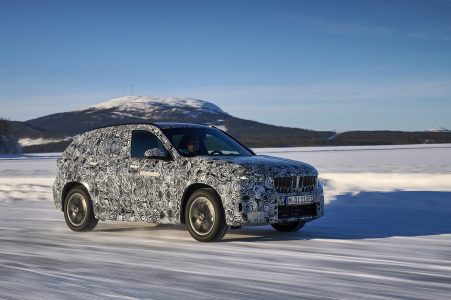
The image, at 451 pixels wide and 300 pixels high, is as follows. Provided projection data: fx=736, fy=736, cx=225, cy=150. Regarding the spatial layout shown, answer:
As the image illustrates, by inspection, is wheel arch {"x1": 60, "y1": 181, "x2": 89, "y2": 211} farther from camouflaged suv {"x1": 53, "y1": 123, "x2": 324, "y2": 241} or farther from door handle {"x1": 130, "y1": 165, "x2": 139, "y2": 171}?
door handle {"x1": 130, "y1": 165, "x2": 139, "y2": 171}

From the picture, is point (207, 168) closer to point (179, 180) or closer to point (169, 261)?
point (179, 180)

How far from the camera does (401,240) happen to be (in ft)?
32.3

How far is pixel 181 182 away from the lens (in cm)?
1013

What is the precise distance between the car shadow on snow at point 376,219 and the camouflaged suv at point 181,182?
415 mm

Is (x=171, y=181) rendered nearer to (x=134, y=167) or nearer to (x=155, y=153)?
(x=155, y=153)

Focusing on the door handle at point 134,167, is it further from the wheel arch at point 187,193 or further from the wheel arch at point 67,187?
the wheel arch at point 67,187

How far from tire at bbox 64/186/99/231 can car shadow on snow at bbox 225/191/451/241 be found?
2264 millimetres

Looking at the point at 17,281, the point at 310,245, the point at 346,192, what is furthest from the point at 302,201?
the point at 346,192

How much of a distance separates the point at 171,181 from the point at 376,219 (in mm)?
4194

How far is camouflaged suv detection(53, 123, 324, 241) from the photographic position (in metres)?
9.59

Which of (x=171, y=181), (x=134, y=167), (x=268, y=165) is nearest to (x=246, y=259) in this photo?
(x=268, y=165)

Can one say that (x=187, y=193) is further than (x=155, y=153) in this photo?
No

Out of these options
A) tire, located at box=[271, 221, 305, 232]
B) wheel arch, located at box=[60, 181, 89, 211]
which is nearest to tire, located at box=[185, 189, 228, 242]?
tire, located at box=[271, 221, 305, 232]

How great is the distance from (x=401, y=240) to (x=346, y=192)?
643cm
